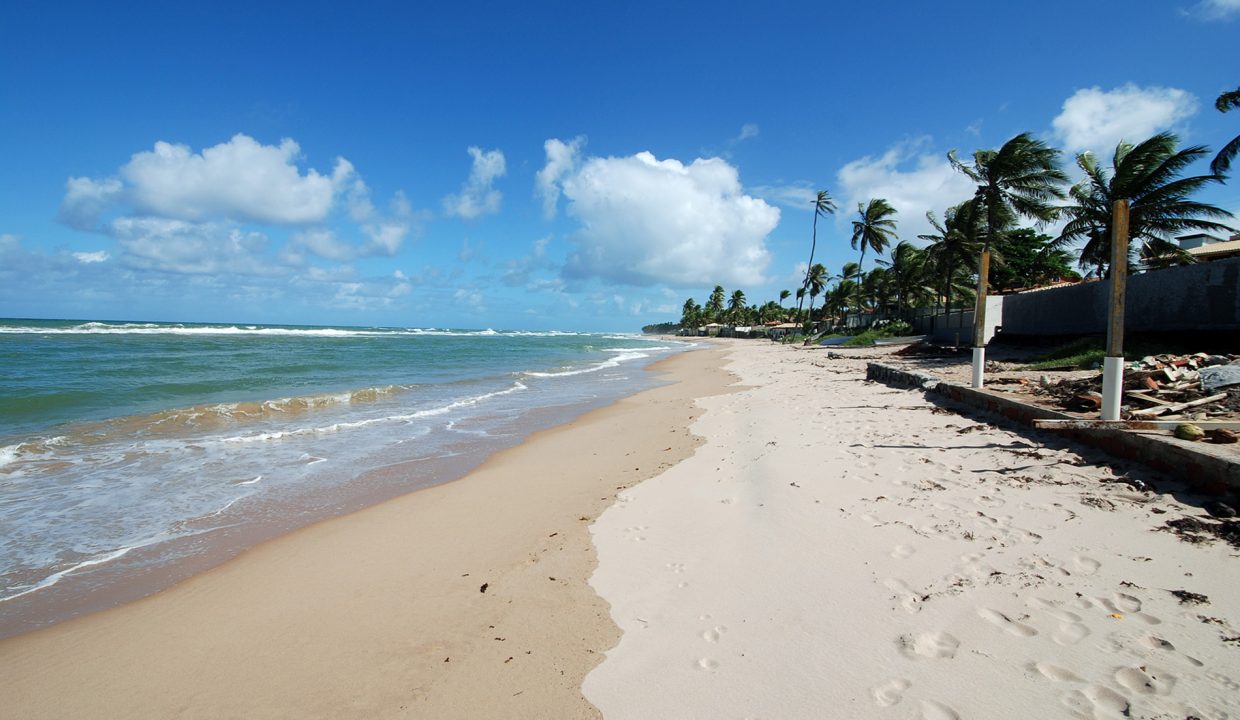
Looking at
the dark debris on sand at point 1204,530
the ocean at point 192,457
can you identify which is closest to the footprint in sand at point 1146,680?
the dark debris on sand at point 1204,530

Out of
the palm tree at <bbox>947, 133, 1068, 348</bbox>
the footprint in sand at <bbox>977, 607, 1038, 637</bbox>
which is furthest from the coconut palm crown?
the footprint in sand at <bbox>977, 607, 1038, 637</bbox>

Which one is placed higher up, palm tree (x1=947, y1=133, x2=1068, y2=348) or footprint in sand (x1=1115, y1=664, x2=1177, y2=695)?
palm tree (x1=947, y1=133, x2=1068, y2=348)

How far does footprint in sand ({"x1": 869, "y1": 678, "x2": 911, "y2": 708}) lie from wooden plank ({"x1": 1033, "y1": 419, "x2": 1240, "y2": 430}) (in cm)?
465

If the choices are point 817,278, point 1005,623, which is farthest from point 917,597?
point 817,278

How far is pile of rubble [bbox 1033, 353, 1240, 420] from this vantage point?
643 cm

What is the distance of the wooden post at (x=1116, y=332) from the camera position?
6.25 metres

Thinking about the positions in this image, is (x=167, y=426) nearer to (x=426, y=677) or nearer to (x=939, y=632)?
(x=426, y=677)

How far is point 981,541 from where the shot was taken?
3.98m

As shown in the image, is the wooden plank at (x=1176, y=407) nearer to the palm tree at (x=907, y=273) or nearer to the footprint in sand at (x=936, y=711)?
the footprint in sand at (x=936, y=711)

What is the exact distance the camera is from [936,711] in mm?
2342

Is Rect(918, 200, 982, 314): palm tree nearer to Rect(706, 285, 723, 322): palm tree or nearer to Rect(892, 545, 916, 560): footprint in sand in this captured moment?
Rect(892, 545, 916, 560): footprint in sand

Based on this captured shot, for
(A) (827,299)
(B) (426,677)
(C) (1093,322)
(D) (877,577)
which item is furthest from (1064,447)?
(A) (827,299)

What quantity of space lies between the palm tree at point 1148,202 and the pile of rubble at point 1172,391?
1358cm

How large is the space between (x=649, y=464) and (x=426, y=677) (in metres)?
4.68
